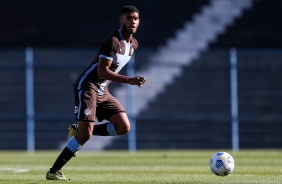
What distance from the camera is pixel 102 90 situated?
10.8m

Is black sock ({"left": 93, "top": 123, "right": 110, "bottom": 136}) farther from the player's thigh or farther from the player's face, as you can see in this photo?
the player's face

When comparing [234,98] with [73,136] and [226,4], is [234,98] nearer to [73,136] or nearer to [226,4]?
[226,4]

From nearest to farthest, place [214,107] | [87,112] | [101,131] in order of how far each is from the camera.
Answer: [87,112]
[101,131]
[214,107]

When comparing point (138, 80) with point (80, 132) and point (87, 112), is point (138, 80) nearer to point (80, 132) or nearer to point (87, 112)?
point (87, 112)

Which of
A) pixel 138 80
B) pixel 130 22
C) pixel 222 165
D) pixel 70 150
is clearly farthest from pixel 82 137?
pixel 222 165

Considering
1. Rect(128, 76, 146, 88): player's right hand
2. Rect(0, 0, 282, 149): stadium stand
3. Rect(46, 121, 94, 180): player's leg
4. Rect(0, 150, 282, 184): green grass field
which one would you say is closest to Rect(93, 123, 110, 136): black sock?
Rect(0, 150, 282, 184): green grass field

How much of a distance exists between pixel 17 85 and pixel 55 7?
3.55 m

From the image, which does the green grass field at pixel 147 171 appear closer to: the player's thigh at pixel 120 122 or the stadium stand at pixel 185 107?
the player's thigh at pixel 120 122

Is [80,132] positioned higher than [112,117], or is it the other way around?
[112,117]

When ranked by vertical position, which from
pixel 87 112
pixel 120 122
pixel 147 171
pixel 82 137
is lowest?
pixel 147 171

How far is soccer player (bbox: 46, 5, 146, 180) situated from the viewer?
34.0 feet

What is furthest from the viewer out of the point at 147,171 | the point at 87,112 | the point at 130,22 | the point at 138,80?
the point at 147,171

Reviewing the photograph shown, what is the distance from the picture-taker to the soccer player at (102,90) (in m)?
10.4

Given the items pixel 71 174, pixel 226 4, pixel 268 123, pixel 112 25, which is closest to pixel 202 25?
pixel 226 4
